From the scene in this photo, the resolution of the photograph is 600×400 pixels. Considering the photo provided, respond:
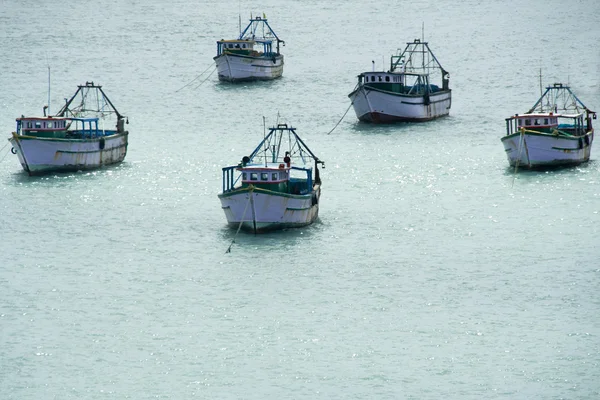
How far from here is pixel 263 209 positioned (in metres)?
67.9

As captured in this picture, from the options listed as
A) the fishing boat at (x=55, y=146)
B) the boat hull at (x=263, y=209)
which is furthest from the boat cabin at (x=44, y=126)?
the boat hull at (x=263, y=209)

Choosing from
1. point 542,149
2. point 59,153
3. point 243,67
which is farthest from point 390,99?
point 59,153

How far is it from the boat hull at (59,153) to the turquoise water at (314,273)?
2.58 ft

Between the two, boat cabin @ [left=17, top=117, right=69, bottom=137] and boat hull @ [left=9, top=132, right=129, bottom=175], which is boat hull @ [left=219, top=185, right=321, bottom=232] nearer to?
boat hull @ [left=9, top=132, right=129, bottom=175]

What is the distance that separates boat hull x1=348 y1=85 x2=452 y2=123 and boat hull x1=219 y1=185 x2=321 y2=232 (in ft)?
124

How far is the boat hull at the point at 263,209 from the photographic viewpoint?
221ft

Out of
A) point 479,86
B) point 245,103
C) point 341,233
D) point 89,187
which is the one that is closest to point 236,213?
point 341,233

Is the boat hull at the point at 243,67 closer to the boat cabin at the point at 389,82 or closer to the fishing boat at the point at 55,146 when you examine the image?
the boat cabin at the point at 389,82

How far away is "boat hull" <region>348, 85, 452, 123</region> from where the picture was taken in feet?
348

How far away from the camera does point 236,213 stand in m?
68.2

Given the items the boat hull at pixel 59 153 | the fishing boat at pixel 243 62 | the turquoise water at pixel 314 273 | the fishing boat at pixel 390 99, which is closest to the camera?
the turquoise water at pixel 314 273

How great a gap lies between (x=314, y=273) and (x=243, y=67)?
72.4 m

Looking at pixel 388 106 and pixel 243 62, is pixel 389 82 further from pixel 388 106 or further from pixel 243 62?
pixel 243 62

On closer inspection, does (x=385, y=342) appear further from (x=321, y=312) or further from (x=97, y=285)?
(x=97, y=285)
